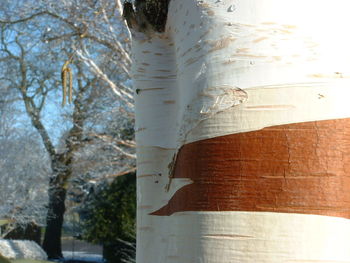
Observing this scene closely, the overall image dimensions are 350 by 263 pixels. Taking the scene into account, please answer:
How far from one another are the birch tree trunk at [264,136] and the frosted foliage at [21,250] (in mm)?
12552

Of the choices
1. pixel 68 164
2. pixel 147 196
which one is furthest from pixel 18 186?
pixel 147 196

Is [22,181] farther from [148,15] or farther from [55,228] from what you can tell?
[148,15]

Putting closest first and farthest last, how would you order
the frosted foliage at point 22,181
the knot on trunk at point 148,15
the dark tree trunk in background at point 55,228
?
the knot on trunk at point 148,15 → the frosted foliage at point 22,181 → the dark tree trunk in background at point 55,228

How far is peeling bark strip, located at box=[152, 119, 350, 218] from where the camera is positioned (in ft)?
3.14

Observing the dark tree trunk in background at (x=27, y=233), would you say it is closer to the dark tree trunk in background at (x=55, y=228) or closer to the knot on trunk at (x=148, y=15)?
the dark tree trunk in background at (x=55, y=228)

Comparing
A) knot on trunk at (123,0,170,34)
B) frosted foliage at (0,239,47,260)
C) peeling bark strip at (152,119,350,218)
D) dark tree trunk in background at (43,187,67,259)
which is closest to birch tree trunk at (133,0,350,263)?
peeling bark strip at (152,119,350,218)

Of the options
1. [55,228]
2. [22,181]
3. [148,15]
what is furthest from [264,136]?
[55,228]

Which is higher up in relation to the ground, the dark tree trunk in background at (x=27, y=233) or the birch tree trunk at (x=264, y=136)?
the birch tree trunk at (x=264, y=136)

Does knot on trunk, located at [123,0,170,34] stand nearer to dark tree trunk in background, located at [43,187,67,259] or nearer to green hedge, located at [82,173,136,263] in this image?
green hedge, located at [82,173,136,263]

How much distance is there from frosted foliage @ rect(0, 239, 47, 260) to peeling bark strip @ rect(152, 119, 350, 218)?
12.6 m

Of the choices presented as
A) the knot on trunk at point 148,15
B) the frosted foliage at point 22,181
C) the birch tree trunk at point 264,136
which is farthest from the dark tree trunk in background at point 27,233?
the birch tree trunk at point 264,136

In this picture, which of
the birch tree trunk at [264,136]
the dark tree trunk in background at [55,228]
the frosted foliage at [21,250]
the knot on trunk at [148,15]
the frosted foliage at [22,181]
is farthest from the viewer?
the dark tree trunk in background at [55,228]

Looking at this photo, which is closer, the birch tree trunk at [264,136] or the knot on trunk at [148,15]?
the birch tree trunk at [264,136]

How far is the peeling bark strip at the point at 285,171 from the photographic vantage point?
96cm
